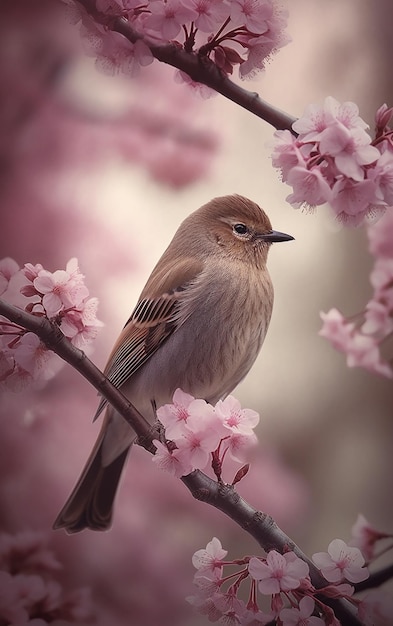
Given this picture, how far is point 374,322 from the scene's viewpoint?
120 centimetres

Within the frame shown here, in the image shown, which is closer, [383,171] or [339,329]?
[383,171]

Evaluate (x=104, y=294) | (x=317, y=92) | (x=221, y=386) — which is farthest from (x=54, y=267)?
(x=317, y=92)

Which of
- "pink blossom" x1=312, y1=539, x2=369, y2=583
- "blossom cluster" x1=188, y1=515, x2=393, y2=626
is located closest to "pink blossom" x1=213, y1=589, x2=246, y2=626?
"blossom cluster" x1=188, y1=515, x2=393, y2=626

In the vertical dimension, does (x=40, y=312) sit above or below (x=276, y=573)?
above

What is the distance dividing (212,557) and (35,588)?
0.99ft

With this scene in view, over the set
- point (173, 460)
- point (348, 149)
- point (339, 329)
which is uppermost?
point (348, 149)

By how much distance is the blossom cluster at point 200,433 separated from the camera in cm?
105

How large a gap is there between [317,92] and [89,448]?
0.74m

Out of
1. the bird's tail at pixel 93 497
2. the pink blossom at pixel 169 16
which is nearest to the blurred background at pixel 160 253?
the bird's tail at pixel 93 497

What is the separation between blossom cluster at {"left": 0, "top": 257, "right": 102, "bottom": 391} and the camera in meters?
1.05

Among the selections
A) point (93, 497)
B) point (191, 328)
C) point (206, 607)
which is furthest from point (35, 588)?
point (191, 328)

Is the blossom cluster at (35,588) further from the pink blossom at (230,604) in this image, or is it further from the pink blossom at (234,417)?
the pink blossom at (234,417)

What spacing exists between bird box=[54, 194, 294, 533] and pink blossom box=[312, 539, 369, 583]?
1.03ft

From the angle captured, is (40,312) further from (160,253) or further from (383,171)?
(383,171)
